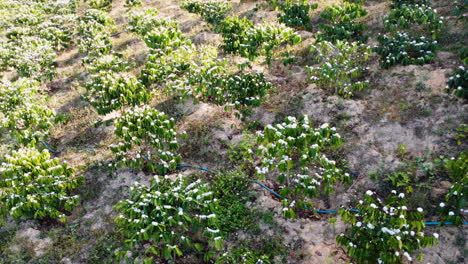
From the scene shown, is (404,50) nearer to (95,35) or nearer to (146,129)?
(146,129)

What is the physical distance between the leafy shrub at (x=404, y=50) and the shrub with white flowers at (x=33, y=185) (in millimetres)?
8887

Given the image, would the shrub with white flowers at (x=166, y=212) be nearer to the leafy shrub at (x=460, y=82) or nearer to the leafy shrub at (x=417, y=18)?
the leafy shrub at (x=460, y=82)

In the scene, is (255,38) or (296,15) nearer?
(255,38)

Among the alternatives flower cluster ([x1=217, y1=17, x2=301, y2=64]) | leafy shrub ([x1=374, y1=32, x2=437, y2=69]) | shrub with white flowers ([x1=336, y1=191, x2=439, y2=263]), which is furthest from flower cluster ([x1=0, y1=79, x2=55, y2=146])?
leafy shrub ([x1=374, y1=32, x2=437, y2=69])

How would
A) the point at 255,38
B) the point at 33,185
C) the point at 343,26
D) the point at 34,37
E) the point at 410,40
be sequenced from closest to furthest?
the point at 33,185 → the point at 255,38 → the point at 410,40 → the point at 343,26 → the point at 34,37

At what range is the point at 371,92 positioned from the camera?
9070 mm

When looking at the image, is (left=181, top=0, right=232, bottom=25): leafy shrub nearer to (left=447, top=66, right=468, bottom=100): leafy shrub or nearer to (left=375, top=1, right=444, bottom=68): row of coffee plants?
(left=375, top=1, right=444, bottom=68): row of coffee plants

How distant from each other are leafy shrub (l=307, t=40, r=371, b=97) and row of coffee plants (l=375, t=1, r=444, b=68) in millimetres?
572

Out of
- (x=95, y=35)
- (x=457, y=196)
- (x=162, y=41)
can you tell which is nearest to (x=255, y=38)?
(x=162, y=41)

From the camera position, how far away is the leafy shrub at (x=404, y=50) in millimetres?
8810

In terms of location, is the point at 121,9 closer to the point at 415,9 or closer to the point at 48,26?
the point at 48,26

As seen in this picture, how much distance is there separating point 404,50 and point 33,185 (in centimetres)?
995

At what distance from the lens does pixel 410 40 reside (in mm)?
9828

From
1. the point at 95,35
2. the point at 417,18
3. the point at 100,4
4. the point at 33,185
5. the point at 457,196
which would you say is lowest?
the point at 33,185
